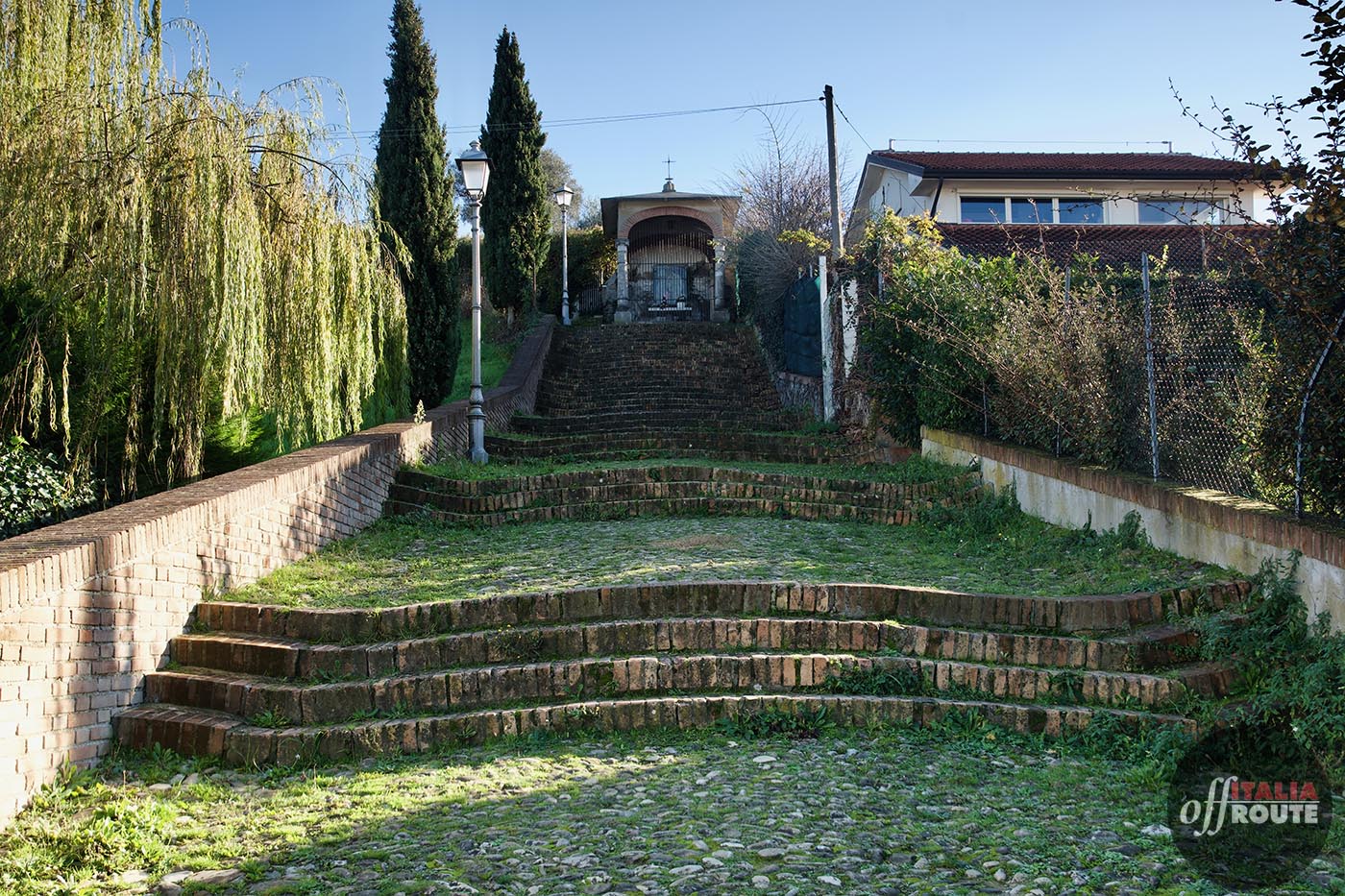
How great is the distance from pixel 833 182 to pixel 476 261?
644cm

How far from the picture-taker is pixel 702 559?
8695mm

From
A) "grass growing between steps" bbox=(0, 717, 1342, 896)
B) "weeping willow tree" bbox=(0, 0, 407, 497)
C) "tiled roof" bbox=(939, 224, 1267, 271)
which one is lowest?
"grass growing between steps" bbox=(0, 717, 1342, 896)

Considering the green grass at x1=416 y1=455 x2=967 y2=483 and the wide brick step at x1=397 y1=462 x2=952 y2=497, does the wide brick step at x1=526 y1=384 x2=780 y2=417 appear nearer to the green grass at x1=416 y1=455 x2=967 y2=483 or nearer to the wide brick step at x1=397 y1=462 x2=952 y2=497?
the green grass at x1=416 y1=455 x2=967 y2=483

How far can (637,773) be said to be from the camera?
5.46 metres

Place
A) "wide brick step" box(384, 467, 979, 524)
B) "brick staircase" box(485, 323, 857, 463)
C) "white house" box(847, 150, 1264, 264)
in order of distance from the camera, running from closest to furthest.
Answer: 1. "wide brick step" box(384, 467, 979, 524)
2. "brick staircase" box(485, 323, 857, 463)
3. "white house" box(847, 150, 1264, 264)

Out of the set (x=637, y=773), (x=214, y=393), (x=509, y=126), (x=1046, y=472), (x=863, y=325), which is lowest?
(x=637, y=773)

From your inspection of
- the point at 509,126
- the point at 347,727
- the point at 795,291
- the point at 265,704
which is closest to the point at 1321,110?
the point at 347,727

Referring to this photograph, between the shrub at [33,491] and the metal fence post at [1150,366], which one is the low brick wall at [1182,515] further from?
the shrub at [33,491]

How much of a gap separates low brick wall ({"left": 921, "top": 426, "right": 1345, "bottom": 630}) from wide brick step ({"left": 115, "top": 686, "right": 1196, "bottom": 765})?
1.17 meters

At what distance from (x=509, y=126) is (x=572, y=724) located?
81.1 feet

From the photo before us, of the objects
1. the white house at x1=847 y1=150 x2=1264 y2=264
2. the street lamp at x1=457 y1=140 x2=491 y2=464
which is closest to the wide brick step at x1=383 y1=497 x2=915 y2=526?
the street lamp at x1=457 y1=140 x2=491 y2=464

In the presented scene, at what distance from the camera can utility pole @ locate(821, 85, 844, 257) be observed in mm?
16703

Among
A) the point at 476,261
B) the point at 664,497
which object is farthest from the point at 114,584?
the point at 476,261

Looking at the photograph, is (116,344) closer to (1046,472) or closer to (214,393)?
(214,393)
